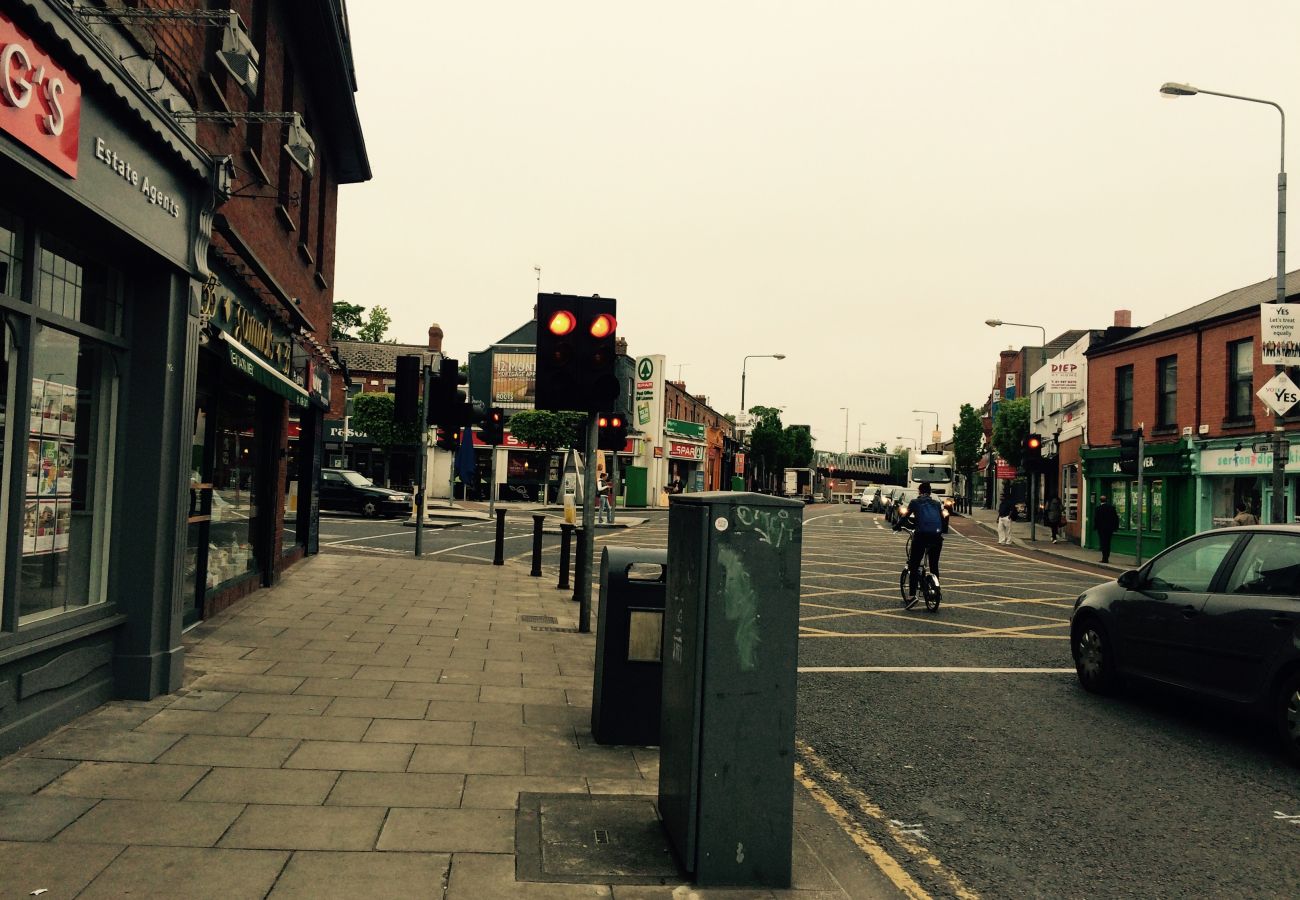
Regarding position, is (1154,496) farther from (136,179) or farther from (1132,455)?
(136,179)

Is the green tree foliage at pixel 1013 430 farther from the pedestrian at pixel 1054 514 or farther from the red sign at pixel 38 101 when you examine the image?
the red sign at pixel 38 101

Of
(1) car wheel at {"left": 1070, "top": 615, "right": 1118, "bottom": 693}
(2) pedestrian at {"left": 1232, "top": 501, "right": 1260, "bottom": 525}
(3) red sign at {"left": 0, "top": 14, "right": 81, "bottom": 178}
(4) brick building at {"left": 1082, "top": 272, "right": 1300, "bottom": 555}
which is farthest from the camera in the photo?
(4) brick building at {"left": 1082, "top": 272, "right": 1300, "bottom": 555}

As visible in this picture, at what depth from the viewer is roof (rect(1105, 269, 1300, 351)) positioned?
23.2 metres

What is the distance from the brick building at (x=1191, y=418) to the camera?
2269 centimetres

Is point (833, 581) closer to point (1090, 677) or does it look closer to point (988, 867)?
point (1090, 677)

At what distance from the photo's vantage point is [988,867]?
425 cm

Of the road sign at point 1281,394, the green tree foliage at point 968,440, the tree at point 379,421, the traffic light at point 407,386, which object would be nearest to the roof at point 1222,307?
the road sign at point 1281,394

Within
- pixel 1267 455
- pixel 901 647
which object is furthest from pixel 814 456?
pixel 901 647

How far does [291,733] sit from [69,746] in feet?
3.75

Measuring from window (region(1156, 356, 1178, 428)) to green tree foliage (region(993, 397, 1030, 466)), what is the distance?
69.3ft

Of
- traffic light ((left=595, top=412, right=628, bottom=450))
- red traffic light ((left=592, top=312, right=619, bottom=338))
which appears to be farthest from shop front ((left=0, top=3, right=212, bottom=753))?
traffic light ((left=595, top=412, right=628, bottom=450))

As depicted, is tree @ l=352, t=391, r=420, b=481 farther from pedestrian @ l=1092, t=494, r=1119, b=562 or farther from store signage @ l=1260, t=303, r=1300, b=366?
store signage @ l=1260, t=303, r=1300, b=366

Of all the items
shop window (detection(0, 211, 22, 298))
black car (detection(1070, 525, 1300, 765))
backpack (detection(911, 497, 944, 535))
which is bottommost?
black car (detection(1070, 525, 1300, 765))

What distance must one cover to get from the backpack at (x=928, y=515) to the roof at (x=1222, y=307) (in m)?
13.4
